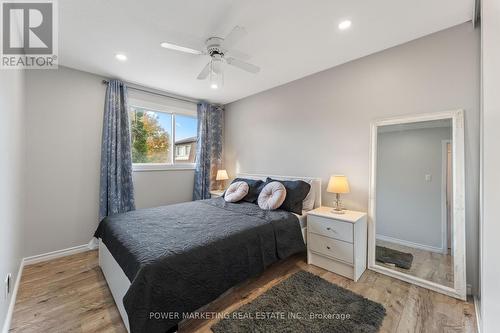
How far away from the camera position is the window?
3.63 meters

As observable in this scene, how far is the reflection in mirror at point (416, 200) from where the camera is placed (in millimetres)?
2096

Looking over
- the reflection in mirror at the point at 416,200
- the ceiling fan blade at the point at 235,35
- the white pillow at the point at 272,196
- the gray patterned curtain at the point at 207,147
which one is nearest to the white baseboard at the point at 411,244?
the reflection in mirror at the point at 416,200

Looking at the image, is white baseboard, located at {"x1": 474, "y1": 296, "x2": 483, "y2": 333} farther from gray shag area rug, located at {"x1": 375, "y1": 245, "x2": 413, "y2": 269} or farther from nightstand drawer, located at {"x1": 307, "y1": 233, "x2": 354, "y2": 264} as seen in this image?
nightstand drawer, located at {"x1": 307, "y1": 233, "x2": 354, "y2": 264}

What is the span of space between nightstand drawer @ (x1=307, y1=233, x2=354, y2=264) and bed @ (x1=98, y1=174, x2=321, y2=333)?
0.14 m

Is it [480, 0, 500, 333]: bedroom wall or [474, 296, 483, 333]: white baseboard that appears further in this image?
[474, 296, 483, 333]: white baseboard

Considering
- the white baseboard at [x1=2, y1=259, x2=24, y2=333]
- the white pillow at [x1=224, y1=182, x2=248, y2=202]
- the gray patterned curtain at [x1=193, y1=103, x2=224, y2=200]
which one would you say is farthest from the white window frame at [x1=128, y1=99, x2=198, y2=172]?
the white baseboard at [x1=2, y1=259, x2=24, y2=333]

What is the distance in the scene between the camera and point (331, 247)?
2424 mm

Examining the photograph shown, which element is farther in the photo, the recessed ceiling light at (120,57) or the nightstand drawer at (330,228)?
the recessed ceiling light at (120,57)

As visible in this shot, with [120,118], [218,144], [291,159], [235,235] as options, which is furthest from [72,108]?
[291,159]

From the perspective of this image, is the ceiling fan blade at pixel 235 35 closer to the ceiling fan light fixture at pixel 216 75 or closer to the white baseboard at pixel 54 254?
the ceiling fan light fixture at pixel 216 75

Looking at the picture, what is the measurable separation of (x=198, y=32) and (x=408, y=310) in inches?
127

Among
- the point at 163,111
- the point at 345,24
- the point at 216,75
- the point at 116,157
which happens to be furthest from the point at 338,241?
the point at 163,111

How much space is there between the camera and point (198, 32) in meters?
2.11

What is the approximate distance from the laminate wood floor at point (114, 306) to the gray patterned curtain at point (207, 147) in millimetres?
2116
